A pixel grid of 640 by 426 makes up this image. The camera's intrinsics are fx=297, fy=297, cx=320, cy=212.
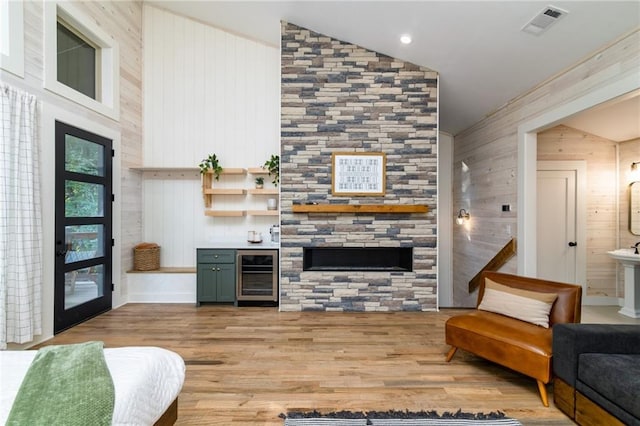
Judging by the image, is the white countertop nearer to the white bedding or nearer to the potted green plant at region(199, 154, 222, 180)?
the potted green plant at region(199, 154, 222, 180)

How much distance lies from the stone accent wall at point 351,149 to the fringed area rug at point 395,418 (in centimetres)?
217

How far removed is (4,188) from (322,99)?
138 inches

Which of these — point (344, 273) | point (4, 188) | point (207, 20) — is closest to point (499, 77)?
point (344, 273)

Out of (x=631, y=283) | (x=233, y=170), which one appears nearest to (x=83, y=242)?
(x=233, y=170)

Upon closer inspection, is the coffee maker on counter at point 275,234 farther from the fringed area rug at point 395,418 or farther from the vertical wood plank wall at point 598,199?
the vertical wood plank wall at point 598,199

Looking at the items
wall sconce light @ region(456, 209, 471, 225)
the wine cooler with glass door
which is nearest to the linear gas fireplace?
the wine cooler with glass door

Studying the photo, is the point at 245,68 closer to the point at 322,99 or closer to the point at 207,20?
the point at 207,20

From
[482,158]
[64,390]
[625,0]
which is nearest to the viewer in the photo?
[64,390]

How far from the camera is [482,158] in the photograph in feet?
15.7

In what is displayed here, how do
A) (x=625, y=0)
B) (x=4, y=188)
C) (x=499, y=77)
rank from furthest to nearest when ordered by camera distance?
(x=499, y=77)
(x=4, y=188)
(x=625, y=0)

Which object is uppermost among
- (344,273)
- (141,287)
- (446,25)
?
(446,25)

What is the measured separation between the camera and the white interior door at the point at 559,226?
4535 mm

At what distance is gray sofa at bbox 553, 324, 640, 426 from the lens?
5.31ft

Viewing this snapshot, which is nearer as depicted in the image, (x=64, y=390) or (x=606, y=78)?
(x=64, y=390)
